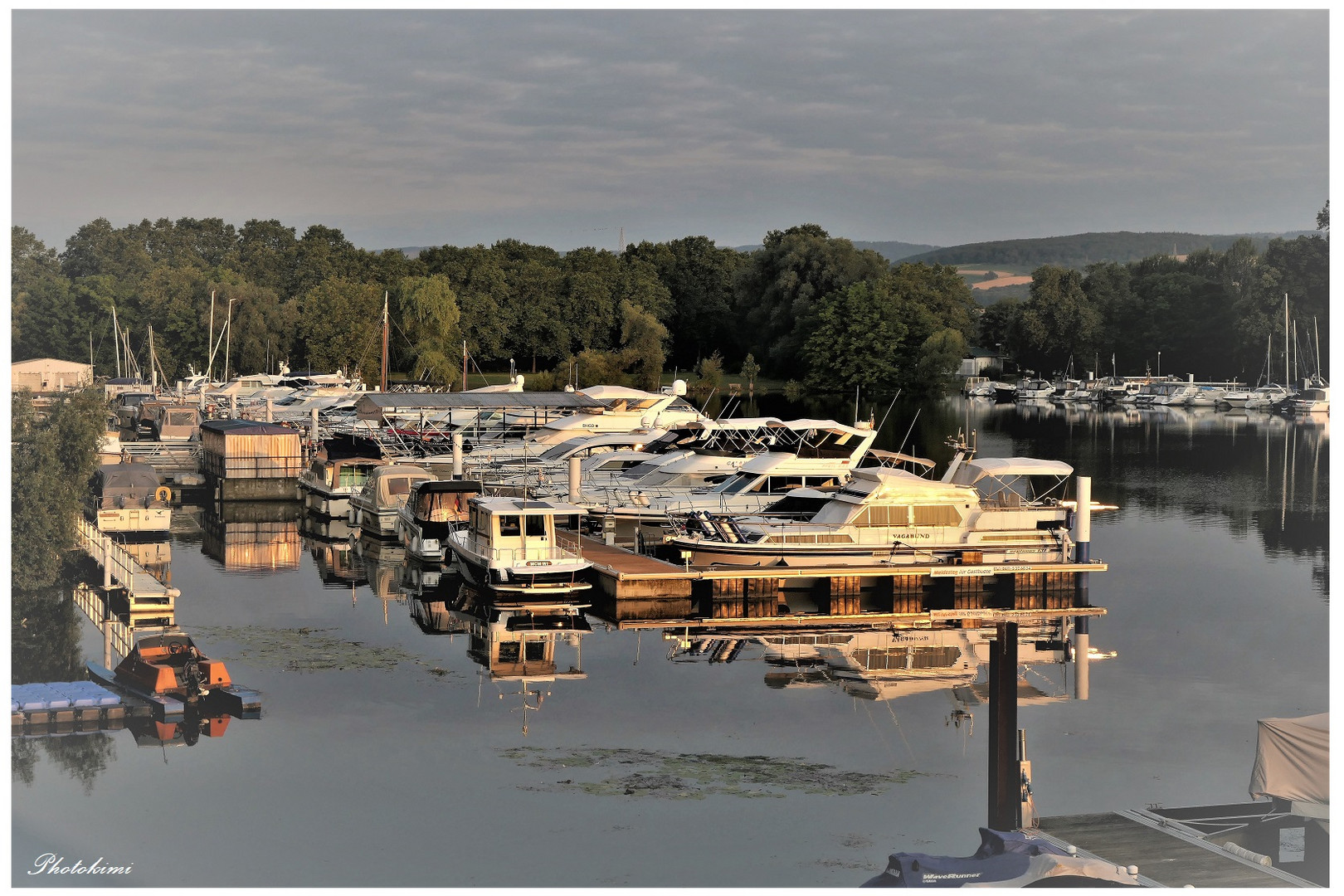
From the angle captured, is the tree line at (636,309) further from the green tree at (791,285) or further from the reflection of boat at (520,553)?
the reflection of boat at (520,553)

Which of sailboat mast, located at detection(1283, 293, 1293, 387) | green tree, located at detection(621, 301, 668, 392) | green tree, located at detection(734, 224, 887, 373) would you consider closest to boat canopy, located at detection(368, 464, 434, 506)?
green tree, located at detection(621, 301, 668, 392)

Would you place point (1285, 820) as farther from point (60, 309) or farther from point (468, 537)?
point (60, 309)

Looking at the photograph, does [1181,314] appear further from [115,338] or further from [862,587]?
[862,587]

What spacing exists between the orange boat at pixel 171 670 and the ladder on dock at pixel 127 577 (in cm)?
506

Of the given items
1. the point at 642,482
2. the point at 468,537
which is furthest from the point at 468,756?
the point at 642,482

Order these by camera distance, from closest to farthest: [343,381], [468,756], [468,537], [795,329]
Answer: [468,756], [468,537], [343,381], [795,329]

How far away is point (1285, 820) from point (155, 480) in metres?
29.5

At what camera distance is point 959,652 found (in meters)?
27.4

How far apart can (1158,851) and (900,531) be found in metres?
16.1

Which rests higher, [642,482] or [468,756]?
[642,482]

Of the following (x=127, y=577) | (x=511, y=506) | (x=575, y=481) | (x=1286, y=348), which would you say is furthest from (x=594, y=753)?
(x=1286, y=348)

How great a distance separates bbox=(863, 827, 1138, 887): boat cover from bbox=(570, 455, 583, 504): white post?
23848mm

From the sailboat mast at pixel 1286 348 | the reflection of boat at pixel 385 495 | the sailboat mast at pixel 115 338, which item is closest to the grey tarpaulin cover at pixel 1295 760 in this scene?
the reflection of boat at pixel 385 495

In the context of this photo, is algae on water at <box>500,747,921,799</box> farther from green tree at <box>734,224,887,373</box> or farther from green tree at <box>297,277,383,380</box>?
green tree at <box>734,224,887,373</box>
